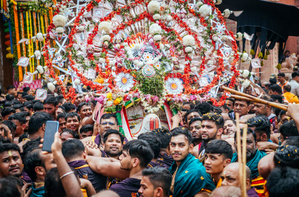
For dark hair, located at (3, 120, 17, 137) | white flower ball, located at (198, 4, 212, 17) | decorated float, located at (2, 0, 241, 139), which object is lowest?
dark hair, located at (3, 120, 17, 137)

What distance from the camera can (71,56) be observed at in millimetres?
6840

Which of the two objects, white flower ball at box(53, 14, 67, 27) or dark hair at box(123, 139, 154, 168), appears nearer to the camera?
dark hair at box(123, 139, 154, 168)

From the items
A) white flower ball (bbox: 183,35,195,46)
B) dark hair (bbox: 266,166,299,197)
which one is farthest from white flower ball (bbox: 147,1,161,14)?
dark hair (bbox: 266,166,299,197)

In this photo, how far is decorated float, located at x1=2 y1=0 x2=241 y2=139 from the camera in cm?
647

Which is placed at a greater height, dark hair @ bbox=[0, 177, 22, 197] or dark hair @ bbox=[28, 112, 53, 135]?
dark hair @ bbox=[28, 112, 53, 135]

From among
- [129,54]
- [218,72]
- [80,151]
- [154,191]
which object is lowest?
[154,191]

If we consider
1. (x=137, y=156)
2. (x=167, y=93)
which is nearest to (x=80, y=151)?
(x=137, y=156)

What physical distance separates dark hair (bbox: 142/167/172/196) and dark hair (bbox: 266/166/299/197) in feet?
2.73

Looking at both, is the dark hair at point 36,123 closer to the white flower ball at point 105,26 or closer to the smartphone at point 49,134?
the smartphone at point 49,134

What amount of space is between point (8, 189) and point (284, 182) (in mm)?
1853

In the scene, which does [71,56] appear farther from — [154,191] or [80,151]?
[154,191]

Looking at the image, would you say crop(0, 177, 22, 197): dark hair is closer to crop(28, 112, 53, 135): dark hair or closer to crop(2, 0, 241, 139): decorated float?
crop(28, 112, 53, 135): dark hair

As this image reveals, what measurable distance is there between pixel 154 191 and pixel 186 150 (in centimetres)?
97

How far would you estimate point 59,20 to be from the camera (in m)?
6.77
